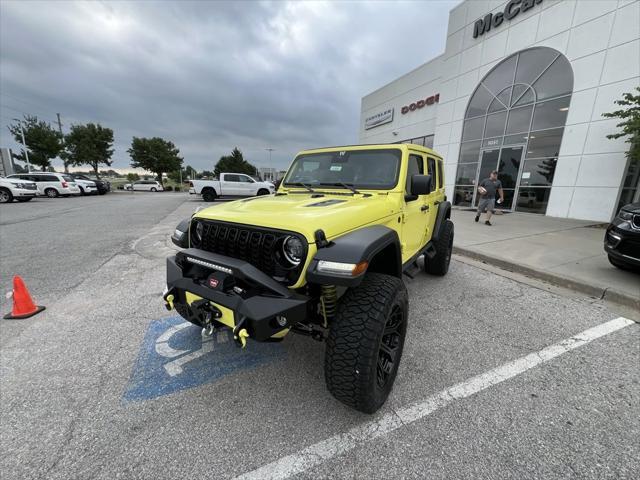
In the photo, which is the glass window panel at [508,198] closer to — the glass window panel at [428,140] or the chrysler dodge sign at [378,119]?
the glass window panel at [428,140]

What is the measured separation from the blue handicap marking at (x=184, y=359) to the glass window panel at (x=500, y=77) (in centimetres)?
1388

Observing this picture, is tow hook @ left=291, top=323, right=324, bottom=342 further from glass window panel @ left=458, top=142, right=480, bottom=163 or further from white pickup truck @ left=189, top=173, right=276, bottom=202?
white pickup truck @ left=189, top=173, right=276, bottom=202

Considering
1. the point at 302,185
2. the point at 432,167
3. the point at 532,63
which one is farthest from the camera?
the point at 532,63

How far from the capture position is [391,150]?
9.70 ft

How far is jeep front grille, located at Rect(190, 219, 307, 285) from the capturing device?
180 centimetres

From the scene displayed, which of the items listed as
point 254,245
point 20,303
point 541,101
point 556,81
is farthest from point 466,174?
point 20,303

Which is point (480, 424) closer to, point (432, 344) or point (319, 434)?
point (432, 344)

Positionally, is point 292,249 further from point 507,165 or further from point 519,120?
point 519,120

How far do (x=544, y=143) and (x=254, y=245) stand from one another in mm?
12511

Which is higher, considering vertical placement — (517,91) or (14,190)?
(517,91)

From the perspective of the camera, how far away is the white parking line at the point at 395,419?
1.54m

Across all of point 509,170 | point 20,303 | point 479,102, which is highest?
point 479,102

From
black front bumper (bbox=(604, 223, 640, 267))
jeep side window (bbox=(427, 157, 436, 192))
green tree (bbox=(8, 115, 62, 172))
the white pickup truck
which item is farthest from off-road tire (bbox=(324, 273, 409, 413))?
green tree (bbox=(8, 115, 62, 172))

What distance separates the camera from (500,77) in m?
11.5
